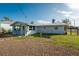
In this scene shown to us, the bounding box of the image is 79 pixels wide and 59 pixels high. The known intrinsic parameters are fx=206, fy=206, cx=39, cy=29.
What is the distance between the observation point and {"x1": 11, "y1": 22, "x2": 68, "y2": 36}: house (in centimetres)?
1602

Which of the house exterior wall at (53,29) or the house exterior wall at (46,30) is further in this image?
the house exterior wall at (53,29)

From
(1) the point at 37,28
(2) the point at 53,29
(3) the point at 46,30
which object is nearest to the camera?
(3) the point at 46,30

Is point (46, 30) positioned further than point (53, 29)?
No

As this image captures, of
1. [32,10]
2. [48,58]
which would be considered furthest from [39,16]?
[48,58]

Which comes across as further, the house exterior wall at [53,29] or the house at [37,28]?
the house exterior wall at [53,29]

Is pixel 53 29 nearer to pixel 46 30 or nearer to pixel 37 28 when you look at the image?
pixel 46 30

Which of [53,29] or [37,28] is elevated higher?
[37,28]

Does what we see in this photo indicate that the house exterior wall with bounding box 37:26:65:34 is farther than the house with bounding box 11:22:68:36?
Yes

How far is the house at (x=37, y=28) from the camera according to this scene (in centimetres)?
1602

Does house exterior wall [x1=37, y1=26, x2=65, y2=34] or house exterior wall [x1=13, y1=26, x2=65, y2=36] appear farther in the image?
house exterior wall [x1=37, y1=26, x2=65, y2=34]

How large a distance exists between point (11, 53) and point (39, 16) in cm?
425

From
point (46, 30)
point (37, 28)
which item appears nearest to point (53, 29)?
point (46, 30)

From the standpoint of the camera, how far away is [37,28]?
676 inches

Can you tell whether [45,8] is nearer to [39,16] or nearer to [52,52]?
[39,16]
